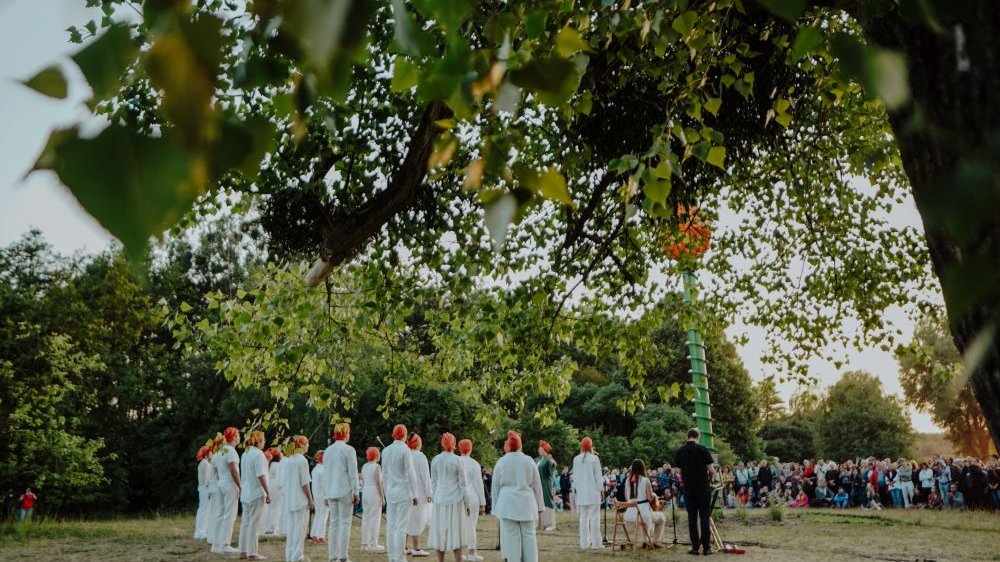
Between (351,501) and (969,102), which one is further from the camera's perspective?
(351,501)

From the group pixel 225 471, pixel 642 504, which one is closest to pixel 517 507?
pixel 642 504

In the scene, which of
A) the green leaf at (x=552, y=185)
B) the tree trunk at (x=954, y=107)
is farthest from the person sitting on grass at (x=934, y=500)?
the green leaf at (x=552, y=185)

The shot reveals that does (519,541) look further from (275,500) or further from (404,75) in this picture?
(275,500)

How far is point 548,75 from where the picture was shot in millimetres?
1063

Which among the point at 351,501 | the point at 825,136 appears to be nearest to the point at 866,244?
the point at 825,136

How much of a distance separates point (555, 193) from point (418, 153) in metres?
6.73

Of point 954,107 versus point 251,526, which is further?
point 251,526

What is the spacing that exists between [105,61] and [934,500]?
2812cm

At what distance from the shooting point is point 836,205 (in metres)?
11.6

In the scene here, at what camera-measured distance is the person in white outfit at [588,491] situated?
46.7ft

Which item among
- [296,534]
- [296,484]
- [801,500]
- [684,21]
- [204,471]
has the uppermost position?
[684,21]

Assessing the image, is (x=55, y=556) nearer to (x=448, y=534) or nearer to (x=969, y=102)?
(x=448, y=534)

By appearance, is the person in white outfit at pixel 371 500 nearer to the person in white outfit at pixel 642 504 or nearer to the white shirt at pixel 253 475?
the white shirt at pixel 253 475

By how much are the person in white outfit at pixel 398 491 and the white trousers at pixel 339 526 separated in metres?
0.65
